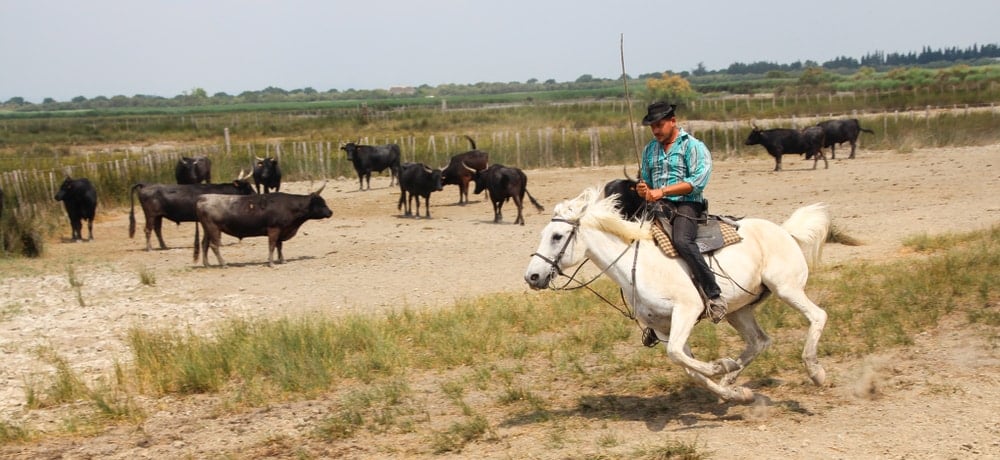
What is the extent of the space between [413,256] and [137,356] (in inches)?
295

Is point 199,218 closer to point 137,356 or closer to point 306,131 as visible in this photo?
point 137,356

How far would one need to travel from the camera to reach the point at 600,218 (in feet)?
23.3

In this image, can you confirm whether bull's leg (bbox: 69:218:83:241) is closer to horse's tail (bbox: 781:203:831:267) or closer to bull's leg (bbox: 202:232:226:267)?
bull's leg (bbox: 202:232:226:267)

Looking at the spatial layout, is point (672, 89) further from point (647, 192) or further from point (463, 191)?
point (647, 192)

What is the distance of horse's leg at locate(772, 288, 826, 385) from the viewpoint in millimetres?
7086

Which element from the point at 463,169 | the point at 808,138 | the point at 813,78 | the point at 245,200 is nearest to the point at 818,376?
the point at 245,200

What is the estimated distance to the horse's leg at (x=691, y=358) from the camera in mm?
6668

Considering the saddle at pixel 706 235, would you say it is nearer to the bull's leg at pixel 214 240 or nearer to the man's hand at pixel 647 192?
the man's hand at pixel 647 192

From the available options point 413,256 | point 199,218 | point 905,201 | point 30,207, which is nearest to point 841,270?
point 413,256

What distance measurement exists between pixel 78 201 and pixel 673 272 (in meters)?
16.9

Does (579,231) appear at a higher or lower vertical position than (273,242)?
higher

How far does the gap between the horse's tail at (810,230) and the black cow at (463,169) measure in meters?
16.7

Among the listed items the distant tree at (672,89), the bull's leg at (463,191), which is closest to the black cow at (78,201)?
the bull's leg at (463,191)

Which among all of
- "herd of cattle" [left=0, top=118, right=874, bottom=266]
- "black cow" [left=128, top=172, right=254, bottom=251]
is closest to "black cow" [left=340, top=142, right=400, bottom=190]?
"herd of cattle" [left=0, top=118, right=874, bottom=266]
